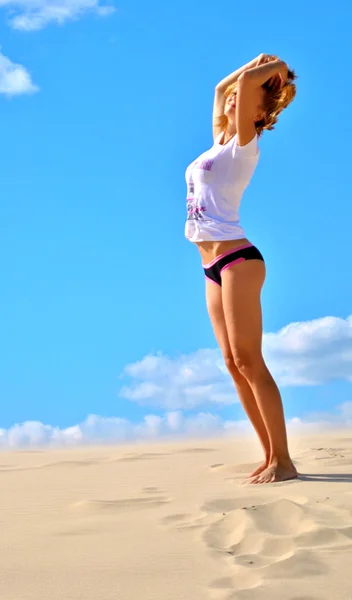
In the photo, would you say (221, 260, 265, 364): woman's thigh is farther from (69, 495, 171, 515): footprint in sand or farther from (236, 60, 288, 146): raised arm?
(69, 495, 171, 515): footprint in sand

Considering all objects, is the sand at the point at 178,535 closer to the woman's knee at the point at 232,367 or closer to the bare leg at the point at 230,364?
the bare leg at the point at 230,364

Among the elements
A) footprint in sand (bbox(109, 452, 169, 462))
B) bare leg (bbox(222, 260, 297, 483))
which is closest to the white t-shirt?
bare leg (bbox(222, 260, 297, 483))

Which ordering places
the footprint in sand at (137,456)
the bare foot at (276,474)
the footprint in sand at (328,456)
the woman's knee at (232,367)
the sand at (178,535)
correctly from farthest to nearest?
the footprint in sand at (137,456) → the footprint in sand at (328,456) → the woman's knee at (232,367) → the bare foot at (276,474) → the sand at (178,535)

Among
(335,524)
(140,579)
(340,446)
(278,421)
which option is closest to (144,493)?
(278,421)

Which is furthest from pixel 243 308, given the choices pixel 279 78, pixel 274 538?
pixel 274 538

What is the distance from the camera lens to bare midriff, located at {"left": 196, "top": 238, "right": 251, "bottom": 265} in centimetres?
461

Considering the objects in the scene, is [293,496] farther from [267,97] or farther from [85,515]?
[267,97]

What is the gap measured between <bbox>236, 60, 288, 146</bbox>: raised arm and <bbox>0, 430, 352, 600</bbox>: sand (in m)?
2.05

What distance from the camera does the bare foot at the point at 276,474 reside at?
4348 millimetres

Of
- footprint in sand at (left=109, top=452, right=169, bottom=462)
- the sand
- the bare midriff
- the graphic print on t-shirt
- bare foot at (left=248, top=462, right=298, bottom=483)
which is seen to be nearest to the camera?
the sand

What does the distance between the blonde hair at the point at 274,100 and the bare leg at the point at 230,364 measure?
105 cm

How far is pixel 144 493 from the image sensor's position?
4.32 metres

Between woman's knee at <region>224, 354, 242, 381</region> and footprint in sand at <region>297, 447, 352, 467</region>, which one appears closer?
woman's knee at <region>224, 354, 242, 381</region>

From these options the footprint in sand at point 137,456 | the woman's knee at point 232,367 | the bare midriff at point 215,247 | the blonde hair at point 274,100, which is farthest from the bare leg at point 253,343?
the footprint in sand at point 137,456
